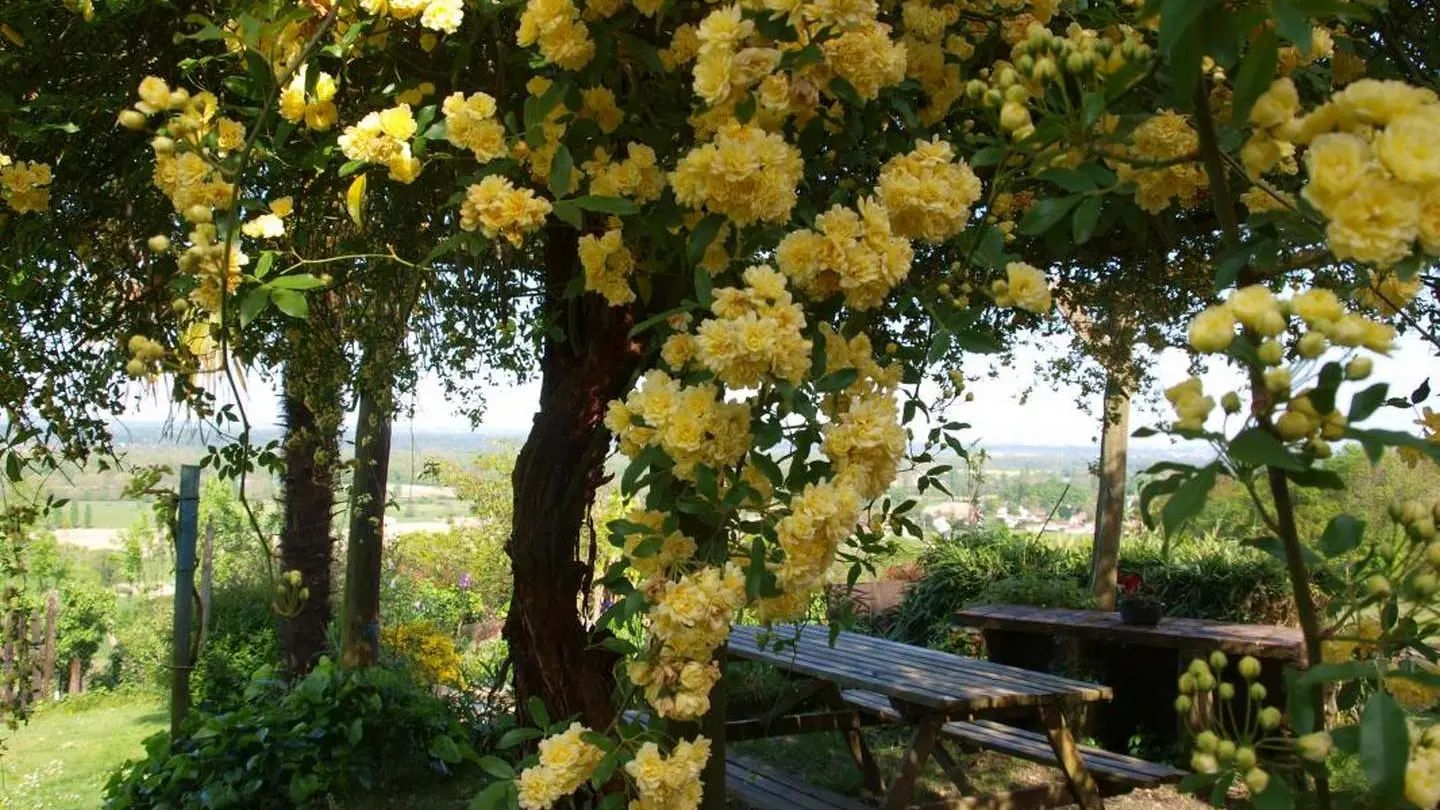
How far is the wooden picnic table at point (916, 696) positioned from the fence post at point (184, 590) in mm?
1563

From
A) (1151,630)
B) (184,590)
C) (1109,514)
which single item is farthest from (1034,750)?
(184,590)

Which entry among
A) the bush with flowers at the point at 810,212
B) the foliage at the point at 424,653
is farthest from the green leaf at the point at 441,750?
the bush with flowers at the point at 810,212

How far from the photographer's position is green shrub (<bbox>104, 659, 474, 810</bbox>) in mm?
3432

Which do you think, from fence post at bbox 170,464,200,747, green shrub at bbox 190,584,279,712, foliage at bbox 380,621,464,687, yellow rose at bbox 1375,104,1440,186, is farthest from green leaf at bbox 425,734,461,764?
yellow rose at bbox 1375,104,1440,186

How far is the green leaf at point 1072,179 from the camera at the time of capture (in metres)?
0.94

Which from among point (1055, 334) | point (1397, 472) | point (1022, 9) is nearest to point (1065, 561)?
point (1397, 472)

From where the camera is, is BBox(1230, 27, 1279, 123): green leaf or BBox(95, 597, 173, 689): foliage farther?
BBox(95, 597, 173, 689): foliage

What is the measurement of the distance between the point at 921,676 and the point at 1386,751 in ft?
9.92

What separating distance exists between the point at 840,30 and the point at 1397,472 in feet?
16.0

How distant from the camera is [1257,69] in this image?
76cm

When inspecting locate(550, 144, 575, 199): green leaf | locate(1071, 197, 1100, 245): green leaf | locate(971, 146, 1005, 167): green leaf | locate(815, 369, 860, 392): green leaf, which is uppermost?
locate(550, 144, 575, 199): green leaf

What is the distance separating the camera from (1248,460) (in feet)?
2.22

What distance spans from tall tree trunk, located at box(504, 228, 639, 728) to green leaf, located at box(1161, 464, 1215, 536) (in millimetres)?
1863

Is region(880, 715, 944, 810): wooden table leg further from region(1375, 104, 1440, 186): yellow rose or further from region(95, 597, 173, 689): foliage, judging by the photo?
region(95, 597, 173, 689): foliage
